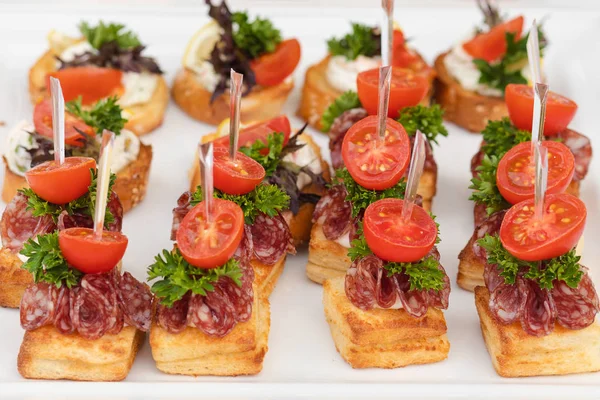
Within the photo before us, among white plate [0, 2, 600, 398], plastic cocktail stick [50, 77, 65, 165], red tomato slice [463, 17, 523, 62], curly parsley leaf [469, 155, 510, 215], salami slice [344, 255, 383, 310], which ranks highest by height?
plastic cocktail stick [50, 77, 65, 165]

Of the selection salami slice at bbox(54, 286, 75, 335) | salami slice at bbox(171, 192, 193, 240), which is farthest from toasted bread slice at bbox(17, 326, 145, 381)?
salami slice at bbox(171, 192, 193, 240)

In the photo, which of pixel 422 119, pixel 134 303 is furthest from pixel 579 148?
pixel 134 303

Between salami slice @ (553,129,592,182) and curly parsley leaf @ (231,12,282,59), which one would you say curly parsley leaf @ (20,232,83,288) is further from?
salami slice @ (553,129,592,182)

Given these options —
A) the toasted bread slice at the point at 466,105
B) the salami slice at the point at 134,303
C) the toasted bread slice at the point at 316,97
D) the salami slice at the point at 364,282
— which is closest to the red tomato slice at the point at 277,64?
the toasted bread slice at the point at 316,97

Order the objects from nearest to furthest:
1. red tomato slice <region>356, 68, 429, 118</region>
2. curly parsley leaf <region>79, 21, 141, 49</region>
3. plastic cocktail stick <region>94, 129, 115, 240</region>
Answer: plastic cocktail stick <region>94, 129, 115, 240</region>, red tomato slice <region>356, 68, 429, 118</region>, curly parsley leaf <region>79, 21, 141, 49</region>

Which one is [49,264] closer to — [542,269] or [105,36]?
[542,269]

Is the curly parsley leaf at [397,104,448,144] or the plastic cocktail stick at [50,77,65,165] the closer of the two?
the plastic cocktail stick at [50,77,65,165]

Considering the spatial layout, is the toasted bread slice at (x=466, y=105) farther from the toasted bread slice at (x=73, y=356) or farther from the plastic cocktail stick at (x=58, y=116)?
the toasted bread slice at (x=73, y=356)
